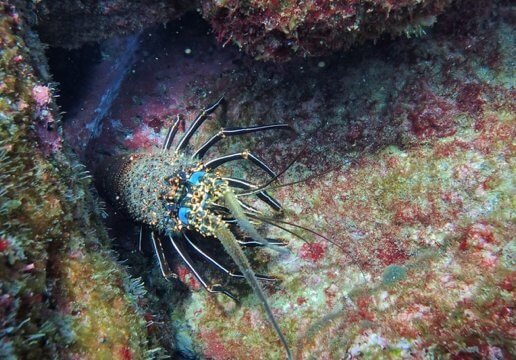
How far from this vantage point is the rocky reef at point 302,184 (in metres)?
2.13

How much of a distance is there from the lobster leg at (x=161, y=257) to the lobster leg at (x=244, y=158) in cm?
97

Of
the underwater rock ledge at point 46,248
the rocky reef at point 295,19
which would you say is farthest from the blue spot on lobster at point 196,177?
the rocky reef at point 295,19

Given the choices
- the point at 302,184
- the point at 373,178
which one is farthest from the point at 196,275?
the point at 373,178

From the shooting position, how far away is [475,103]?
325cm

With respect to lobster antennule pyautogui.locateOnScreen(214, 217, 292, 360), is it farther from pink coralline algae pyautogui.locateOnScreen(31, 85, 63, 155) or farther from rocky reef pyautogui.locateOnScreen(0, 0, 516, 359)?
pink coralline algae pyautogui.locateOnScreen(31, 85, 63, 155)

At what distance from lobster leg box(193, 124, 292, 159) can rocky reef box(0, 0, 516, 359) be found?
A: 226mm

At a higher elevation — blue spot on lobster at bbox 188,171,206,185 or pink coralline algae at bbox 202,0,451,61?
pink coralline algae at bbox 202,0,451,61

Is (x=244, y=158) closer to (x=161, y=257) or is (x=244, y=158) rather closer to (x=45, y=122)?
(x=161, y=257)

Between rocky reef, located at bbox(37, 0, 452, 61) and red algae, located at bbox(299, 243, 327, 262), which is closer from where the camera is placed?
rocky reef, located at bbox(37, 0, 452, 61)

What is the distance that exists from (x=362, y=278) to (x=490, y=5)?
8.79 feet

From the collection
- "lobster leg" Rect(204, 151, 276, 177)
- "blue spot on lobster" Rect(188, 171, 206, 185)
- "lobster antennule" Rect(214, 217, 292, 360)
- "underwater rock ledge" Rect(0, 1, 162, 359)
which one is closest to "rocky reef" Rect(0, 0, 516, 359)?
"underwater rock ledge" Rect(0, 1, 162, 359)

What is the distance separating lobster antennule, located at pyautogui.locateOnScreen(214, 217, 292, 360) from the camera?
7.36 feet

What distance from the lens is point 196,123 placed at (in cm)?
420

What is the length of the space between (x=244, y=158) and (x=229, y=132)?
36 cm
